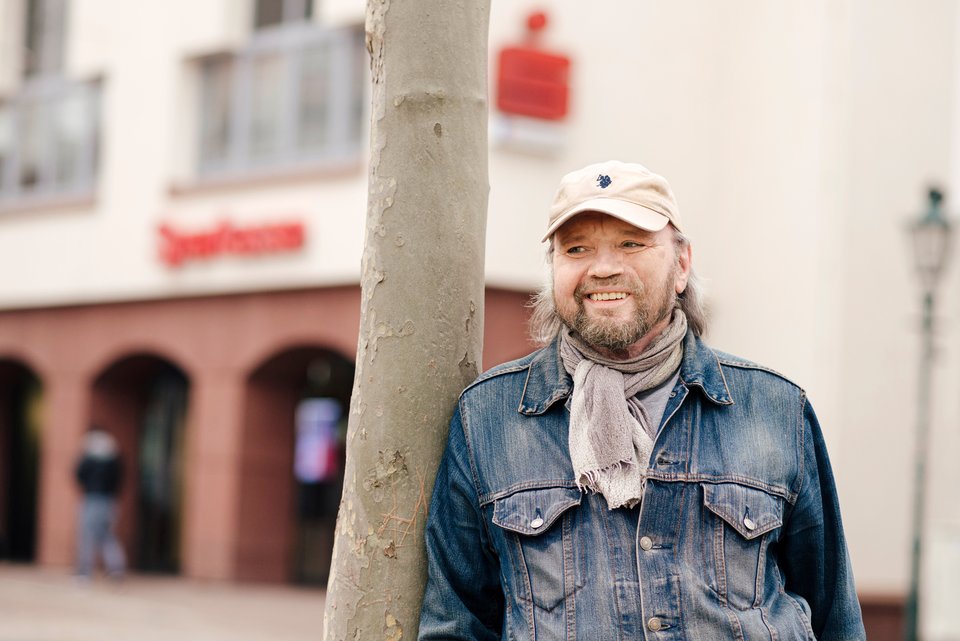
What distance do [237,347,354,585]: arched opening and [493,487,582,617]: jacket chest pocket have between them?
14.3 meters

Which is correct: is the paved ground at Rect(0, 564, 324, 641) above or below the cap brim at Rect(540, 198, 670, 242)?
below

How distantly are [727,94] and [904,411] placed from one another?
420cm

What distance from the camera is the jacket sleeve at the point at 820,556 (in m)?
3.08

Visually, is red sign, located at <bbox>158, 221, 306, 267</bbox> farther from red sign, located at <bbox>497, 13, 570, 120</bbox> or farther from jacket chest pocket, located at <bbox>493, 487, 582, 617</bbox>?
jacket chest pocket, located at <bbox>493, 487, 582, 617</bbox>

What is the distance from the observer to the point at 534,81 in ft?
49.5

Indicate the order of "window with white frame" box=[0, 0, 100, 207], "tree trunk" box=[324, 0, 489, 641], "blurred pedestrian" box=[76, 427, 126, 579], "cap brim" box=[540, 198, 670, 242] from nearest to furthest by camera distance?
1. "cap brim" box=[540, 198, 670, 242]
2. "tree trunk" box=[324, 0, 489, 641]
3. "blurred pedestrian" box=[76, 427, 126, 579]
4. "window with white frame" box=[0, 0, 100, 207]

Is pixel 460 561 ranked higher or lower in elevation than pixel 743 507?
lower

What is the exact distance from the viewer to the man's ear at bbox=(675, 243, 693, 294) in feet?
10.5

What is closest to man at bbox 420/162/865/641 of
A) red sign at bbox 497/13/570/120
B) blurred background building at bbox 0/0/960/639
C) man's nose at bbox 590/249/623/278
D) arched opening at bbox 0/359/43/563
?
man's nose at bbox 590/249/623/278

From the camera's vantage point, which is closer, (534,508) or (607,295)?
(534,508)

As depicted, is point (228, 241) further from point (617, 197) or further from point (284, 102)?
point (617, 197)

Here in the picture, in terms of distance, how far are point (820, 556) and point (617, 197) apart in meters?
0.89

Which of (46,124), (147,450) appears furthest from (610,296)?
(46,124)

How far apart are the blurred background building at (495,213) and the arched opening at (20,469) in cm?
241
